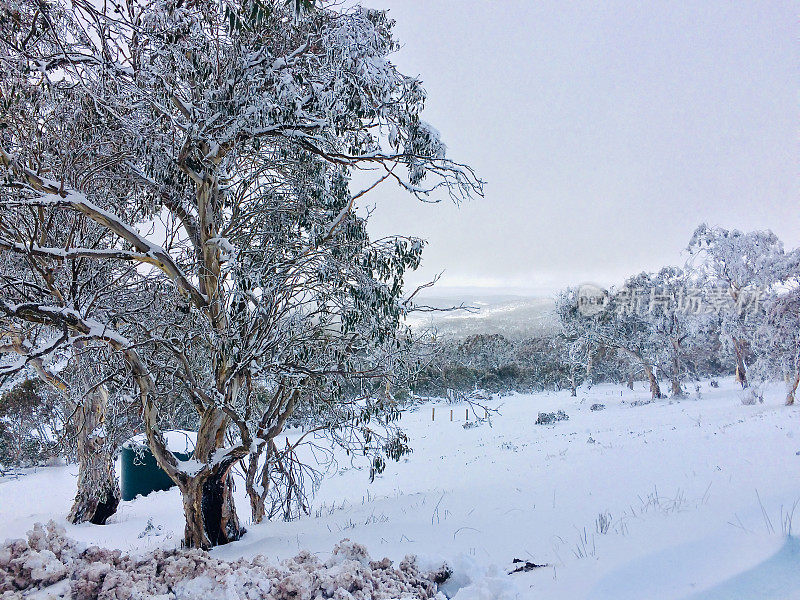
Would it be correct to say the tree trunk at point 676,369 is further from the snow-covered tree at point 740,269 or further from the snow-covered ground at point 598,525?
the snow-covered ground at point 598,525

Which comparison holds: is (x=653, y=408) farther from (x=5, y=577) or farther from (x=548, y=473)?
(x=5, y=577)

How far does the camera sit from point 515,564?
3.35 metres

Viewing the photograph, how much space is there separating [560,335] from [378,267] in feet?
99.2

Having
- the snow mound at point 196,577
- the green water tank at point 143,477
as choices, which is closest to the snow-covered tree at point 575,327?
the green water tank at point 143,477

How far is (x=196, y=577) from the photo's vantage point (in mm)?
2736

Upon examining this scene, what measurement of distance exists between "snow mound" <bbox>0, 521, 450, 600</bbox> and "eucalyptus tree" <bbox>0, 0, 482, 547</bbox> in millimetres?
2270

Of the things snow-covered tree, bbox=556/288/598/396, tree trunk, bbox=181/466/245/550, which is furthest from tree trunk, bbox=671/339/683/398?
tree trunk, bbox=181/466/245/550

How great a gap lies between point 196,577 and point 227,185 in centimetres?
494

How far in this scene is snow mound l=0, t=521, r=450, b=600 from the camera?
2627mm

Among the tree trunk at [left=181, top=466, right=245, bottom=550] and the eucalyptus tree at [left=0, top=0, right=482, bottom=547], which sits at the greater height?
the eucalyptus tree at [left=0, top=0, right=482, bottom=547]

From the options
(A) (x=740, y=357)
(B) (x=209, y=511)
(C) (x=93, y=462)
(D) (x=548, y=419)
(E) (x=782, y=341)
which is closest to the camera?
(B) (x=209, y=511)

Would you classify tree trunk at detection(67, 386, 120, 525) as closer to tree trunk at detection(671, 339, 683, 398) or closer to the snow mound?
the snow mound

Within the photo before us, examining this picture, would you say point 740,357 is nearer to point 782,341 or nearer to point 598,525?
point 782,341

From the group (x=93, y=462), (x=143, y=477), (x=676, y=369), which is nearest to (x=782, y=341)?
(x=676, y=369)
